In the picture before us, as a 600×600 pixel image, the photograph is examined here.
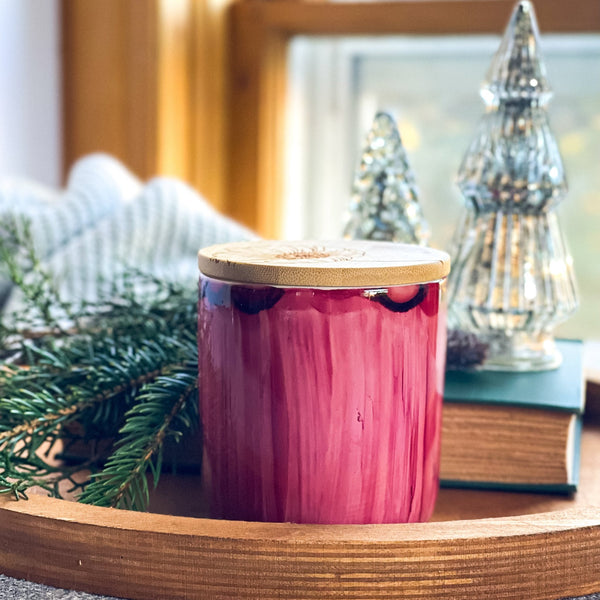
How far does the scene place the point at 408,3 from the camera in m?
1.29

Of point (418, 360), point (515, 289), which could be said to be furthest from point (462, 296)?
point (418, 360)

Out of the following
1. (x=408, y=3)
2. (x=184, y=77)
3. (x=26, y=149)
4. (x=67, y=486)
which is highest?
(x=408, y=3)

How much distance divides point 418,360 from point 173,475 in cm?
13

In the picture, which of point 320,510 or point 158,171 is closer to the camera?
point 320,510

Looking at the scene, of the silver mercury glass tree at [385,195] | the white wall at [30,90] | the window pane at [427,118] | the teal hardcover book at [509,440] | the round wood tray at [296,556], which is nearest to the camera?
the round wood tray at [296,556]

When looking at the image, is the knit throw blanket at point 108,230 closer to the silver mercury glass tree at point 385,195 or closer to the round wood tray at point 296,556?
the silver mercury glass tree at point 385,195

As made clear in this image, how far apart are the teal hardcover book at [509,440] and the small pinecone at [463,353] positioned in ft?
0.10

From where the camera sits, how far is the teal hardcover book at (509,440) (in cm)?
35

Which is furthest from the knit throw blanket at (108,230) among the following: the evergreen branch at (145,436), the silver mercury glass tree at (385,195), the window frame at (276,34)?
the window frame at (276,34)

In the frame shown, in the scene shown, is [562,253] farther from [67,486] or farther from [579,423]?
[67,486]

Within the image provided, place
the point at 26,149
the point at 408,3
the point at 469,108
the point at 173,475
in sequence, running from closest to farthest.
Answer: the point at 173,475
the point at 26,149
the point at 408,3
the point at 469,108

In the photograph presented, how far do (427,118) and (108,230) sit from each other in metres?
0.84

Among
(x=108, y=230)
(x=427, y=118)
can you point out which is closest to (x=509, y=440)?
(x=108, y=230)

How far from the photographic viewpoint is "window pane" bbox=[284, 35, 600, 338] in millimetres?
1358
